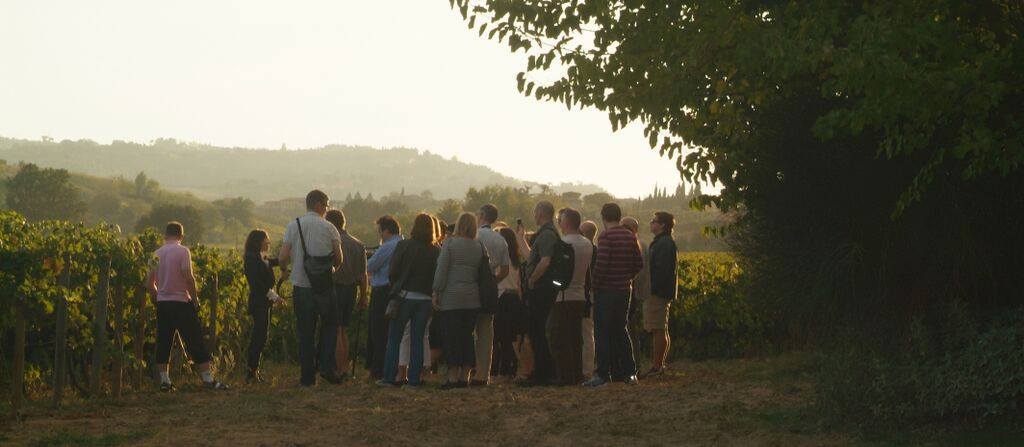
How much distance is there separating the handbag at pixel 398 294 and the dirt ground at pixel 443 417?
799 mm

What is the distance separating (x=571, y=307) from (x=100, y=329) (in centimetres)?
474

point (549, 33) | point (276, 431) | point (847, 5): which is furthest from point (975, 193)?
point (276, 431)

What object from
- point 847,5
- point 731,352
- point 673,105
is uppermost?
point 847,5

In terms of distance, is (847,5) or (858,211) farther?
(858,211)

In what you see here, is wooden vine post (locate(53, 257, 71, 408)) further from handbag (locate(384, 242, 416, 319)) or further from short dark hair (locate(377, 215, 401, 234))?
short dark hair (locate(377, 215, 401, 234))

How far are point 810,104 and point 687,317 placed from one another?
30.4 feet

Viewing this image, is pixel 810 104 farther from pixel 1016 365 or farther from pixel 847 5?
pixel 1016 365

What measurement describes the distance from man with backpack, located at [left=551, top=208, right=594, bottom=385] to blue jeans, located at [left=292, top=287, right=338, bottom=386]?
2331mm

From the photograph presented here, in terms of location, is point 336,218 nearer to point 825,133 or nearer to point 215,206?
point 825,133

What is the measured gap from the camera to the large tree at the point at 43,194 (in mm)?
122438

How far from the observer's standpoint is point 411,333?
1345cm

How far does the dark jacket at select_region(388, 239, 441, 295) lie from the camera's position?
13320 mm

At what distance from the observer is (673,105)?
10156mm

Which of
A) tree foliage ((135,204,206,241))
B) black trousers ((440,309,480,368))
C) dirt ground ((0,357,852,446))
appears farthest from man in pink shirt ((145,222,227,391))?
tree foliage ((135,204,206,241))
